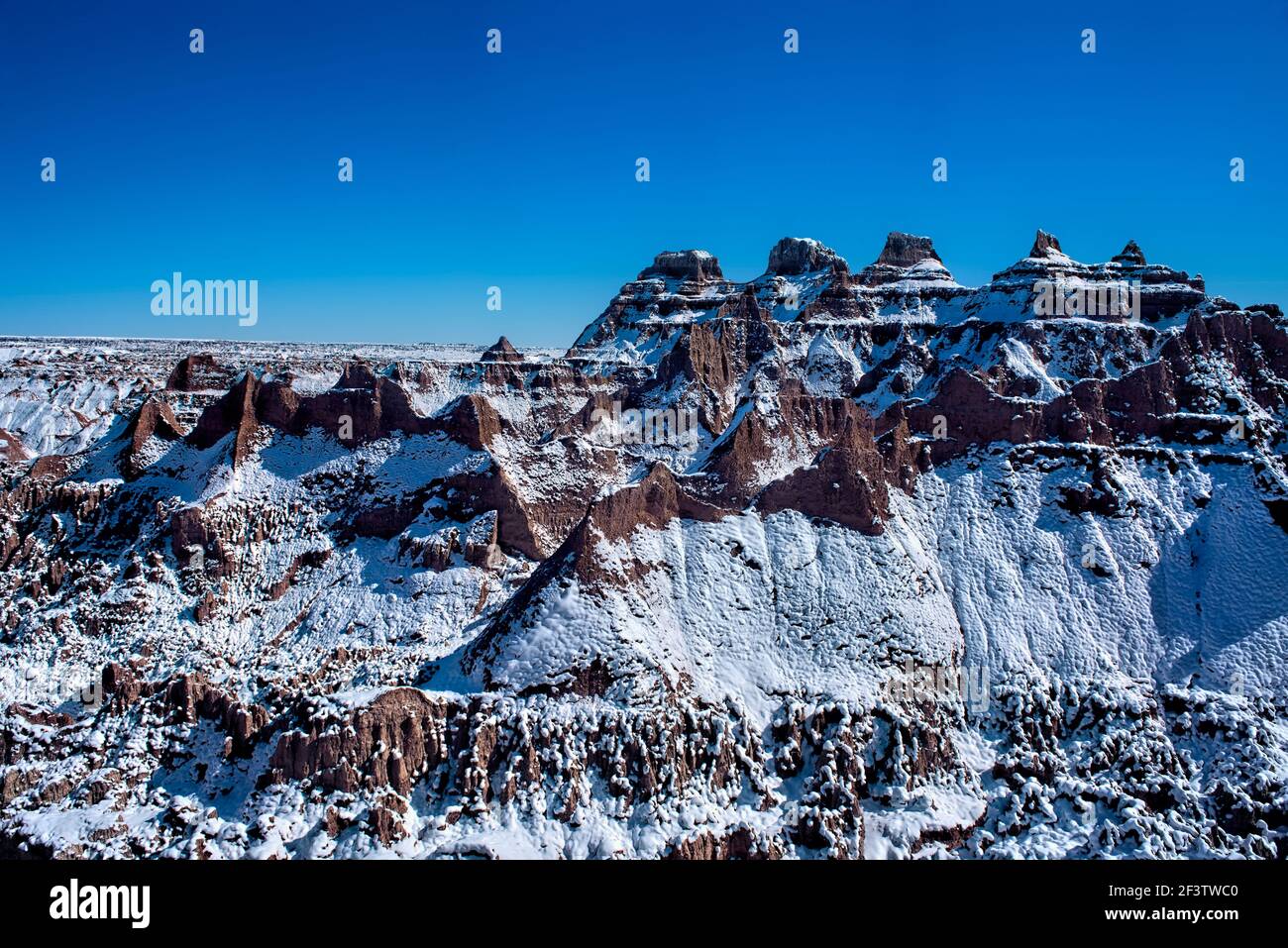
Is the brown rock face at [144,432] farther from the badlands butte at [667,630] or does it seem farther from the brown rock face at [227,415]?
the brown rock face at [227,415]

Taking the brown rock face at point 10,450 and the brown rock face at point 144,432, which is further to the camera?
the brown rock face at point 10,450

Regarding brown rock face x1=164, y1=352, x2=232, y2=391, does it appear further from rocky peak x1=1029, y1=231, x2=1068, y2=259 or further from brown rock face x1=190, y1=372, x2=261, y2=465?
rocky peak x1=1029, y1=231, x2=1068, y2=259

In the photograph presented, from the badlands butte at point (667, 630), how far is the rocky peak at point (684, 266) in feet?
349

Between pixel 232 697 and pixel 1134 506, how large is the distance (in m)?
64.3

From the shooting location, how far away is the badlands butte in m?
42.8

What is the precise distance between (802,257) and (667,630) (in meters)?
150

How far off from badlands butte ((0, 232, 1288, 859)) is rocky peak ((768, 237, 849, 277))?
103842 millimetres

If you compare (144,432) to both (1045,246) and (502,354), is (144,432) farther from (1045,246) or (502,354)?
(1045,246)

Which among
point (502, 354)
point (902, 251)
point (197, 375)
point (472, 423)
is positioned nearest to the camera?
point (472, 423)

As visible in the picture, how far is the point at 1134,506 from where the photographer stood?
64188mm

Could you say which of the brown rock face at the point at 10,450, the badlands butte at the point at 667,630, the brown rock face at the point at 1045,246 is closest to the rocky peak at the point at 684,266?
the brown rock face at the point at 1045,246

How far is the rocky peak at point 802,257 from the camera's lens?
185250mm

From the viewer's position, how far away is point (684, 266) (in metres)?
192

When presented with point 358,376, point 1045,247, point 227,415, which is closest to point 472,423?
point 227,415
